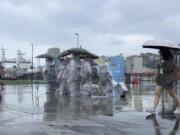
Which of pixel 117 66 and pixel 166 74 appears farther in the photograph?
pixel 117 66

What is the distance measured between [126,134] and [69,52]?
973cm

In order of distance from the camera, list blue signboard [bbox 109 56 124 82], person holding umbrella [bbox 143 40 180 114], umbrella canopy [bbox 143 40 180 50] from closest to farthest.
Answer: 1. umbrella canopy [bbox 143 40 180 50]
2. person holding umbrella [bbox 143 40 180 114]
3. blue signboard [bbox 109 56 124 82]

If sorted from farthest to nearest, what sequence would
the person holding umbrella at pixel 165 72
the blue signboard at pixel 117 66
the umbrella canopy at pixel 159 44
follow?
the blue signboard at pixel 117 66
the person holding umbrella at pixel 165 72
the umbrella canopy at pixel 159 44

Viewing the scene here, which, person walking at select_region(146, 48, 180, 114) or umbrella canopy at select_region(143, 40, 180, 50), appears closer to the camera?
umbrella canopy at select_region(143, 40, 180, 50)

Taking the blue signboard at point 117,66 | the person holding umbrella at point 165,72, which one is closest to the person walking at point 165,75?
the person holding umbrella at point 165,72

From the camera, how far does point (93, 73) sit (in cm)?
1564

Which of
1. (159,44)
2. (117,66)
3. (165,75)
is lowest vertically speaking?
(165,75)

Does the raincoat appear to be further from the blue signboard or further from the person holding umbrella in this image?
the blue signboard

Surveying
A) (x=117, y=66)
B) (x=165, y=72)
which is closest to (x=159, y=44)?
(x=165, y=72)

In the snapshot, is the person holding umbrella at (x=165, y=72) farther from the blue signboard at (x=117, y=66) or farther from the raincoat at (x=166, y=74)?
the blue signboard at (x=117, y=66)

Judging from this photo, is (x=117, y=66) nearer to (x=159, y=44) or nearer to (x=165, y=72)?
(x=165, y=72)

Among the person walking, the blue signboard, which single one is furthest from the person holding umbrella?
the blue signboard

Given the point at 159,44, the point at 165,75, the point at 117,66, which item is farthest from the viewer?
the point at 117,66

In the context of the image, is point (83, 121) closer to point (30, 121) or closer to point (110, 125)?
point (110, 125)
